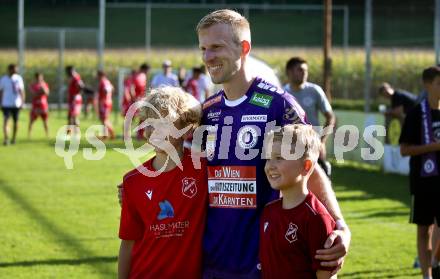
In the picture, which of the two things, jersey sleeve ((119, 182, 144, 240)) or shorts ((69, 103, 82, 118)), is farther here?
shorts ((69, 103, 82, 118))

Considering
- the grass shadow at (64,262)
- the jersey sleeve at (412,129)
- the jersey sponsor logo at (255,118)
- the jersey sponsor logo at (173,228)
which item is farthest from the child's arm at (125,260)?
the grass shadow at (64,262)

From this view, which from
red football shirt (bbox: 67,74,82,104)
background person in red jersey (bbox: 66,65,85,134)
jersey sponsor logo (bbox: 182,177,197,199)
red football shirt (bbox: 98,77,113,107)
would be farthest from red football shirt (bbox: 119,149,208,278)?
red football shirt (bbox: 67,74,82,104)

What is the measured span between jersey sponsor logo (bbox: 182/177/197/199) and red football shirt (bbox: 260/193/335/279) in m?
0.45

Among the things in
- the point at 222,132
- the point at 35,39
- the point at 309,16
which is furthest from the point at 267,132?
the point at 309,16

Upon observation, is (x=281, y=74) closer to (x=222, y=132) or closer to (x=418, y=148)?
(x=418, y=148)

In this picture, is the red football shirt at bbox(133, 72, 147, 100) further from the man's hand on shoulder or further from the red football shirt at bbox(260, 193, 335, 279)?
the man's hand on shoulder

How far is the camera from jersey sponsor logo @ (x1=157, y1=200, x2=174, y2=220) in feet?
15.4

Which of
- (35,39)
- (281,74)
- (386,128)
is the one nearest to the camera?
(386,128)

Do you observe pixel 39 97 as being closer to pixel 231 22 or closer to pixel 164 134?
pixel 164 134

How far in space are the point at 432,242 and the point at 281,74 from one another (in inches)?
1043

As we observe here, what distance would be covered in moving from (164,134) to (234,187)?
44 cm

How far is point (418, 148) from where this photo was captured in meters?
8.86

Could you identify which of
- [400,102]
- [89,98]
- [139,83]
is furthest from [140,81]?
[400,102]

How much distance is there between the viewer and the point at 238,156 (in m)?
4.72
